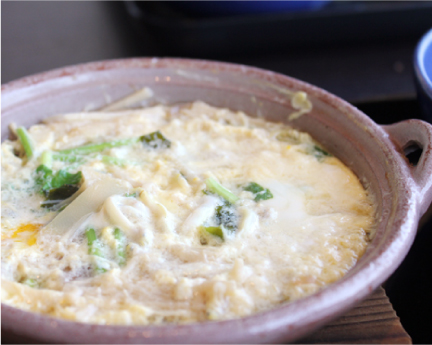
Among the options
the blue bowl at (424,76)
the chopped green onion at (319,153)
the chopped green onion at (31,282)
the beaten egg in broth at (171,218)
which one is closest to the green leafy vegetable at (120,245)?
the beaten egg in broth at (171,218)

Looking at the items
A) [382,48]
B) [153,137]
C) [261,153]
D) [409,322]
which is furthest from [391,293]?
[382,48]

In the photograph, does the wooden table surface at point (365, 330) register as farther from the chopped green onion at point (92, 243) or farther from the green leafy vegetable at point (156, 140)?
the green leafy vegetable at point (156, 140)

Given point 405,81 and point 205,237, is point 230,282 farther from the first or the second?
point 405,81

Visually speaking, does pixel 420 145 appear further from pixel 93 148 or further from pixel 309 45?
pixel 309 45

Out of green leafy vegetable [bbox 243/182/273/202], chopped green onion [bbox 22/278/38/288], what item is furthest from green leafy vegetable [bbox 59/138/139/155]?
chopped green onion [bbox 22/278/38/288]

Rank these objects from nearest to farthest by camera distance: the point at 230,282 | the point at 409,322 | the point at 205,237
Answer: the point at 230,282, the point at 205,237, the point at 409,322

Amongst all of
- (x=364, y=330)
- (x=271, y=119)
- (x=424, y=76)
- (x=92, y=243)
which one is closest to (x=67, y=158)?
(x=92, y=243)
